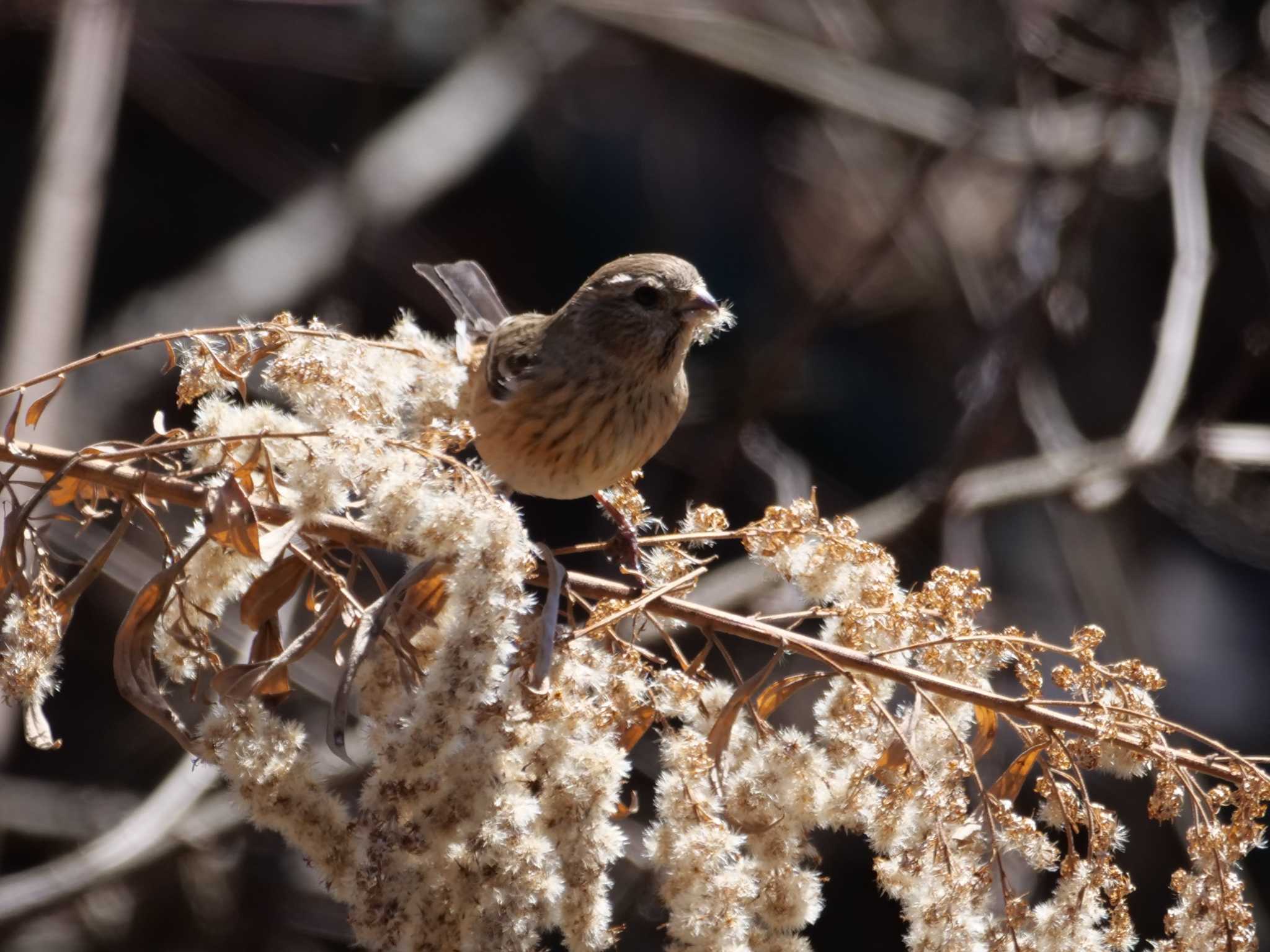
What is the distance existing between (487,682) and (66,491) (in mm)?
880

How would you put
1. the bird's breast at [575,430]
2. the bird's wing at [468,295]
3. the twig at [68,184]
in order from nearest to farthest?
1. the bird's breast at [575,430]
2. the bird's wing at [468,295]
3. the twig at [68,184]

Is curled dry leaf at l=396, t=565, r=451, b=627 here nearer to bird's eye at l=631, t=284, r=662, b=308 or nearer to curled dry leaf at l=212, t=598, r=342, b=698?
curled dry leaf at l=212, t=598, r=342, b=698

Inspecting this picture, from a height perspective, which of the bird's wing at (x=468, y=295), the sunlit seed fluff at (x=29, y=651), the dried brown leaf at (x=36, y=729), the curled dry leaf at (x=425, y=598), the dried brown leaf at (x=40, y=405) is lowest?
the dried brown leaf at (x=36, y=729)

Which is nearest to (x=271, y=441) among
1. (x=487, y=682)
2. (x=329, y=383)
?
(x=329, y=383)

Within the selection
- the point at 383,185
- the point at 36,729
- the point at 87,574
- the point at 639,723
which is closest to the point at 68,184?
the point at 383,185

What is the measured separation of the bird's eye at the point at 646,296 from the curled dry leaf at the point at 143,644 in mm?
1906

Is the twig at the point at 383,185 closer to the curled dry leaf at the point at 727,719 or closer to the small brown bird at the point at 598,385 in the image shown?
the small brown bird at the point at 598,385

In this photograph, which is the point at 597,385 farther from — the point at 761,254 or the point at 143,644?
the point at 761,254

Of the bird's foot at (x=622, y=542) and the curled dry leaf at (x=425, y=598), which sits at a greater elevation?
the bird's foot at (x=622, y=542)

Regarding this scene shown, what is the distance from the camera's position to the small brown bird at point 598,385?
11.8ft

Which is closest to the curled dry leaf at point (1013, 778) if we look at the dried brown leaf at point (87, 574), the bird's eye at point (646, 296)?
the dried brown leaf at point (87, 574)

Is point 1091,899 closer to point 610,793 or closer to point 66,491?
point 610,793

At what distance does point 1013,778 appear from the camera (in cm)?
221

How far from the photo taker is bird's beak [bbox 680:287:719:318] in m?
3.70
